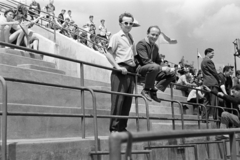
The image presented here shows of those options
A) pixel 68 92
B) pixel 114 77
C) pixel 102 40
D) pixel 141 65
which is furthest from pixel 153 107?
pixel 102 40

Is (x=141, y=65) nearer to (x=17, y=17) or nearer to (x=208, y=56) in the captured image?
(x=208, y=56)

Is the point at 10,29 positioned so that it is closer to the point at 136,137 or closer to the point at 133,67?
the point at 133,67

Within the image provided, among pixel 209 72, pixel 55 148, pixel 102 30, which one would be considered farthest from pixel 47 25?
pixel 55 148

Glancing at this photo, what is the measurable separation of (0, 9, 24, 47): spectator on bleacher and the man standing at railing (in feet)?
12.6

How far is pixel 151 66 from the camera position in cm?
581

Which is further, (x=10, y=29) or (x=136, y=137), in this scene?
(x=10, y=29)

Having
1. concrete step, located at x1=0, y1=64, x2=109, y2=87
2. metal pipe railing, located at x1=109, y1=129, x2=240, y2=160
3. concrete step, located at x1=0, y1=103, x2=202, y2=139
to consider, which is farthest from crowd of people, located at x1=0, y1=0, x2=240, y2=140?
metal pipe railing, located at x1=109, y1=129, x2=240, y2=160

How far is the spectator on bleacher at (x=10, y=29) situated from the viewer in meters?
8.48

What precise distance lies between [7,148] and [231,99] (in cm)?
620

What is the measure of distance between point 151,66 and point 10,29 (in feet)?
14.1

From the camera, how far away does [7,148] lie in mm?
3770

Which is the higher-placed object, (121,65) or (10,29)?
(10,29)

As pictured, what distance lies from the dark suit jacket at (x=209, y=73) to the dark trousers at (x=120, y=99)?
352cm

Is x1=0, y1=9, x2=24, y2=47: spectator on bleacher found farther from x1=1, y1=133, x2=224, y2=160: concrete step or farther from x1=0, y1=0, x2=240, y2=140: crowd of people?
A: x1=1, y1=133, x2=224, y2=160: concrete step
